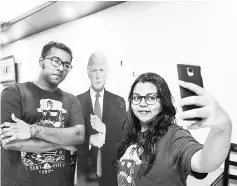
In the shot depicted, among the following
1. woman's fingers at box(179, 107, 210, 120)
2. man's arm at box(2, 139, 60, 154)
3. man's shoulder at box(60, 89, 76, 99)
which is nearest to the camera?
woman's fingers at box(179, 107, 210, 120)

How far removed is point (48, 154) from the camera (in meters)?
1.42

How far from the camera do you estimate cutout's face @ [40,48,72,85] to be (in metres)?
1.48

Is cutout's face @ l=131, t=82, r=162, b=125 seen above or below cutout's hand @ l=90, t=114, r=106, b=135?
above

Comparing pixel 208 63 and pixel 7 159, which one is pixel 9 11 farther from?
pixel 208 63

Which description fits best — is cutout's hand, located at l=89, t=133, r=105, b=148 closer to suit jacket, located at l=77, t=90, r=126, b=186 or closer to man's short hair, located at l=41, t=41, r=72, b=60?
suit jacket, located at l=77, t=90, r=126, b=186

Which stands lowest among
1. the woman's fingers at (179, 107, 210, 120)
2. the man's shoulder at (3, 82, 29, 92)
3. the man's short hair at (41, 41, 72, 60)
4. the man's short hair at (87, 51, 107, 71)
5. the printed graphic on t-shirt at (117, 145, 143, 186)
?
the printed graphic on t-shirt at (117, 145, 143, 186)

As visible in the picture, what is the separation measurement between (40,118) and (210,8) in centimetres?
152

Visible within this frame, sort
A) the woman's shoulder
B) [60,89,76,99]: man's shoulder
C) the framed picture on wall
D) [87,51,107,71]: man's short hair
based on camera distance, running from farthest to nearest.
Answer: [87,51,107,71]: man's short hair
the framed picture on wall
[60,89,76,99]: man's shoulder
the woman's shoulder

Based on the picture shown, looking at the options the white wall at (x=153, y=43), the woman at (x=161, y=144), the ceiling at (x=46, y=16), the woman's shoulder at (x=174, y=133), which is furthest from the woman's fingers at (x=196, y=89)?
the ceiling at (x=46, y=16)

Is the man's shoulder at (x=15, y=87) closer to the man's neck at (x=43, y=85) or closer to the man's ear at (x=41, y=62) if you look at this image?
the man's neck at (x=43, y=85)

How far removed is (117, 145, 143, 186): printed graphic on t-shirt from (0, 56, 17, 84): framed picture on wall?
1.18m

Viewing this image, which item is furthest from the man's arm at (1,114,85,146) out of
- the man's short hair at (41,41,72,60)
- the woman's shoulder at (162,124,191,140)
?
the woman's shoulder at (162,124,191,140)

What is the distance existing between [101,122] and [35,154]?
588 millimetres

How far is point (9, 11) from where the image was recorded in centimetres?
174
